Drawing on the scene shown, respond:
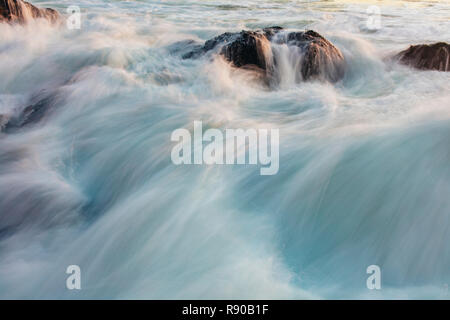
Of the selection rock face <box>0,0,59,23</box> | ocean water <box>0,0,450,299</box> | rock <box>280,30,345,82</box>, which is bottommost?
ocean water <box>0,0,450,299</box>

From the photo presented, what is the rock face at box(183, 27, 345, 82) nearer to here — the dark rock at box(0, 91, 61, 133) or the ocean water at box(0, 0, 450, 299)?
the ocean water at box(0, 0, 450, 299)

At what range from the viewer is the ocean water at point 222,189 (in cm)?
276

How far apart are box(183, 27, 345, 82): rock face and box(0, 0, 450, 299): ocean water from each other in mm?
223

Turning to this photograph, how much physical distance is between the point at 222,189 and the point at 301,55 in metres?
3.62

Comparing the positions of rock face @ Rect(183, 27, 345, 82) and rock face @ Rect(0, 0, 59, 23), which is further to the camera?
rock face @ Rect(0, 0, 59, 23)

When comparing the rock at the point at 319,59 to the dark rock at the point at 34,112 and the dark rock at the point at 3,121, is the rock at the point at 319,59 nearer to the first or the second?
the dark rock at the point at 34,112

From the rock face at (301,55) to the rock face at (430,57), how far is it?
1.17 meters

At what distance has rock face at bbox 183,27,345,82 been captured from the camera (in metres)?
6.27

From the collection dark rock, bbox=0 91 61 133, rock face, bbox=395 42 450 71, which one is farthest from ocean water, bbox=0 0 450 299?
rock face, bbox=395 42 450 71

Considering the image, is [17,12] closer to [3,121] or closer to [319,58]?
[3,121]

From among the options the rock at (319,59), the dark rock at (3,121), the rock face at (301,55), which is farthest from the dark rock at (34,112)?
the rock at (319,59)

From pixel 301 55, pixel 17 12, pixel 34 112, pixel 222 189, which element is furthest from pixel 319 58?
pixel 17 12

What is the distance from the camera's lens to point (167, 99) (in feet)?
18.0
